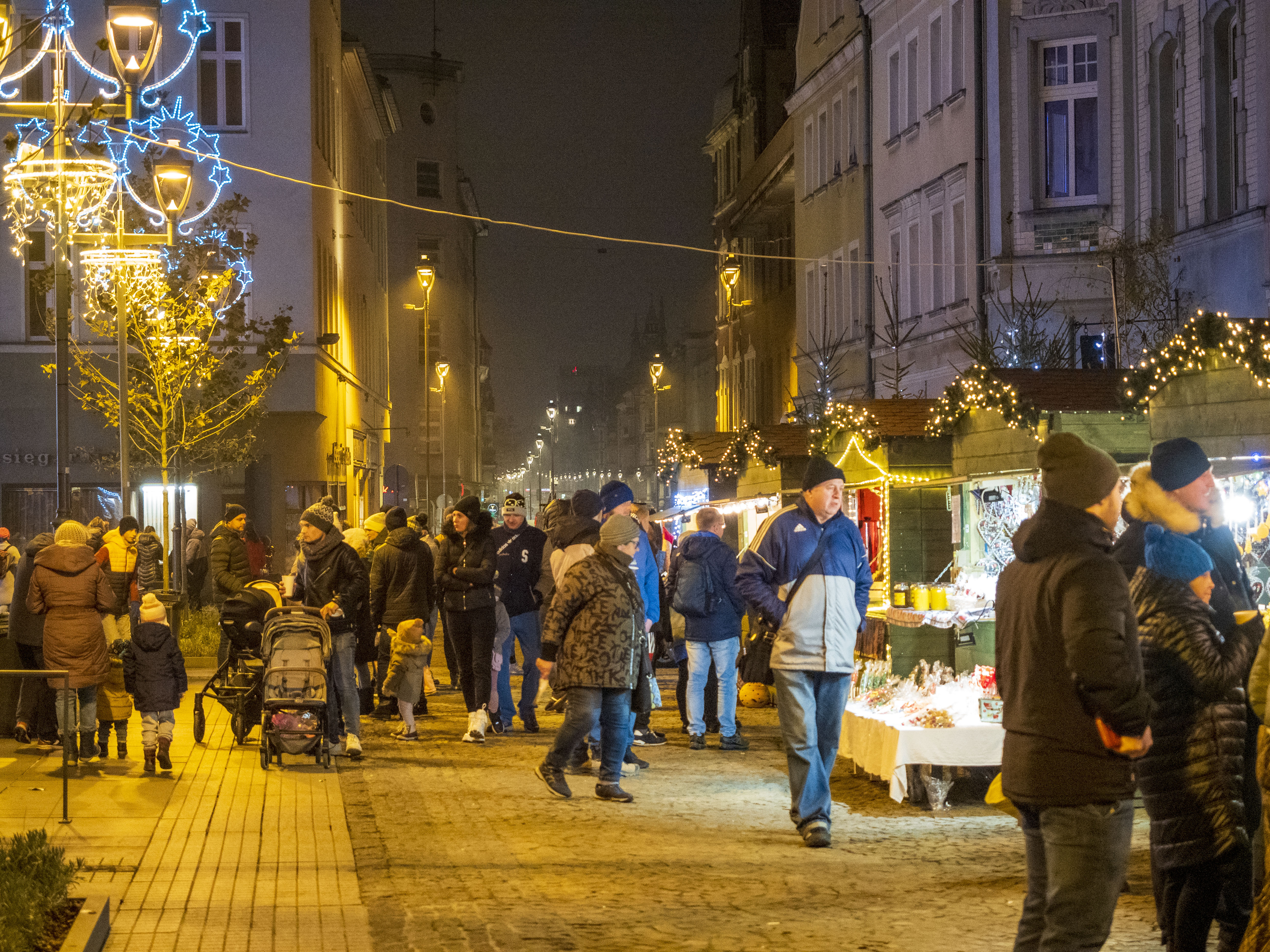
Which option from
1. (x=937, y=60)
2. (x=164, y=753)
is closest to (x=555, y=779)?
(x=164, y=753)

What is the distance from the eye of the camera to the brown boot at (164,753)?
12.6 metres

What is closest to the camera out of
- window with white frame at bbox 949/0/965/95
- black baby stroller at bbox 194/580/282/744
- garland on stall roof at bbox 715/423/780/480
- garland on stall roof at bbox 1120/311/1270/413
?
garland on stall roof at bbox 1120/311/1270/413

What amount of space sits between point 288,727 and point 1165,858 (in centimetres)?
824

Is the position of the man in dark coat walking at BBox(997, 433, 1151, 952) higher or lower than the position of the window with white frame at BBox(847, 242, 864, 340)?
lower

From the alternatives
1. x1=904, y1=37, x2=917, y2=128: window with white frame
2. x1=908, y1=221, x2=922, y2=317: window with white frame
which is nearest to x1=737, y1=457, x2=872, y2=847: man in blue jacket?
x1=908, y1=221, x2=922, y2=317: window with white frame

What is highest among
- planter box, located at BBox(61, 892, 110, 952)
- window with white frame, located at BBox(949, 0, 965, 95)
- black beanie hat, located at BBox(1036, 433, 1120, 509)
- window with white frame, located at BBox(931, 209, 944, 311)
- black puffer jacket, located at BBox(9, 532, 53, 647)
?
window with white frame, located at BBox(949, 0, 965, 95)

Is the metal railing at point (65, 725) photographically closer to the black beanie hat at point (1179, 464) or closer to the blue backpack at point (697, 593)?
the blue backpack at point (697, 593)

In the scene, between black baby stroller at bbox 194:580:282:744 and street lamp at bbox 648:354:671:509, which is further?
street lamp at bbox 648:354:671:509

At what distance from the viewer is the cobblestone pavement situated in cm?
731

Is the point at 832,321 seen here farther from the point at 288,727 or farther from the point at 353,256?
the point at 288,727

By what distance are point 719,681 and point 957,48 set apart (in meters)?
18.7

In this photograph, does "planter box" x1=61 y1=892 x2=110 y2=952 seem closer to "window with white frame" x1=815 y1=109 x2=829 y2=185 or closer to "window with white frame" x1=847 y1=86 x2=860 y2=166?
"window with white frame" x1=847 y1=86 x2=860 y2=166

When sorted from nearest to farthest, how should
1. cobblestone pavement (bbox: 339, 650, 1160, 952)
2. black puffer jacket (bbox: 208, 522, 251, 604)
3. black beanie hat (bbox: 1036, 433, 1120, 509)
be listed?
1. black beanie hat (bbox: 1036, 433, 1120, 509)
2. cobblestone pavement (bbox: 339, 650, 1160, 952)
3. black puffer jacket (bbox: 208, 522, 251, 604)

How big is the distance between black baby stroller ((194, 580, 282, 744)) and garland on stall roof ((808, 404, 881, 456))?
17.5ft
